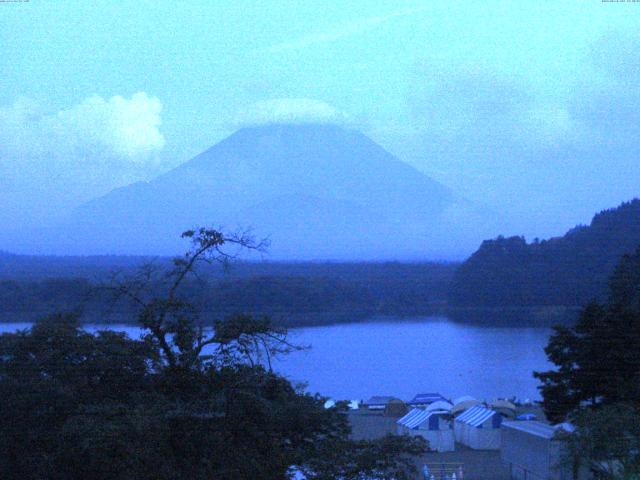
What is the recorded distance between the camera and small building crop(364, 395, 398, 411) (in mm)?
9969

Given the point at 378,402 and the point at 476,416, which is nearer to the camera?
the point at 476,416

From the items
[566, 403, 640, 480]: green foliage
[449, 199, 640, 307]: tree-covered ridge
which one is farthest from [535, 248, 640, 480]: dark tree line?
[449, 199, 640, 307]: tree-covered ridge

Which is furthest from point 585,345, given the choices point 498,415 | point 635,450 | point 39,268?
point 39,268

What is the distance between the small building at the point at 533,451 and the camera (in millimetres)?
6000

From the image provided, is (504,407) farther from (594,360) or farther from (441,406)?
(594,360)

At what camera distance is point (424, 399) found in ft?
35.4

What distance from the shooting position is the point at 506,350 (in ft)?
37.6

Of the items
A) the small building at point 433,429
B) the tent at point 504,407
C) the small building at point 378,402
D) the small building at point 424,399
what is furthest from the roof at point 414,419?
the small building at point 424,399

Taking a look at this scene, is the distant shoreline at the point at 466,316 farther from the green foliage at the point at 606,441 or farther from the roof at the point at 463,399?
the green foliage at the point at 606,441

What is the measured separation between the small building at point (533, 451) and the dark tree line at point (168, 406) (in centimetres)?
212

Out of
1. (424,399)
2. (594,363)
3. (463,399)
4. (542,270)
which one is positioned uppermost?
(542,270)

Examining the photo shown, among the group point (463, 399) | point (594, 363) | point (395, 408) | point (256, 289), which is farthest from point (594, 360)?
point (256, 289)

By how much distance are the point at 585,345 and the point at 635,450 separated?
250 centimetres

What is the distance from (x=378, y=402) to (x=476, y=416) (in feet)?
7.66
